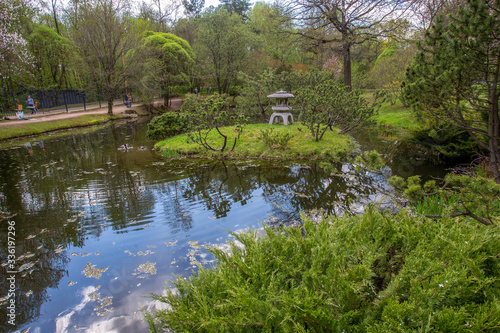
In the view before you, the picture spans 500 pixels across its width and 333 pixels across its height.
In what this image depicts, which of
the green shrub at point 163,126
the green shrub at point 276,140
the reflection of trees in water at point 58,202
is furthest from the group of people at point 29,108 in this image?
the green shrub at point 276,140

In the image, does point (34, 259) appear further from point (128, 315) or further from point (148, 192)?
point (148, 192)

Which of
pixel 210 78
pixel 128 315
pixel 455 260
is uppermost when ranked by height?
pixel 210 78

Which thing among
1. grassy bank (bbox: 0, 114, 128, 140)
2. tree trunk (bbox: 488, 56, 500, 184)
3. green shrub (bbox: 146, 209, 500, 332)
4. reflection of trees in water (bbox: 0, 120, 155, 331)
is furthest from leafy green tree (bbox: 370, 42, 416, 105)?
grassy bank (bbox: 0, 114, 128, 140)

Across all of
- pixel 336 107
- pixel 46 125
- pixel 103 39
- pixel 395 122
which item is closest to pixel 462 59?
pixel 336 107

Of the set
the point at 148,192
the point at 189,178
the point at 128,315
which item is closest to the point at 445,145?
the point at 189,178

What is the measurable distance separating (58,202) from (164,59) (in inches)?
948

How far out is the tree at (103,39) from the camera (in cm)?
2133

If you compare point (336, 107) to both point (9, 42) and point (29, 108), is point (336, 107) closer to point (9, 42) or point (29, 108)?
point (9, 42)

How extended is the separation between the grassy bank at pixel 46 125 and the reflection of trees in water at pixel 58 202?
4.48 m

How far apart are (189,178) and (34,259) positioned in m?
4.31

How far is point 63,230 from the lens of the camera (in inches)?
207

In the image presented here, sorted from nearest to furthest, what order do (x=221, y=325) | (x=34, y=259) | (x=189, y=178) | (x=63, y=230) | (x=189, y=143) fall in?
(x=221, y=325) < (x=34, y=259) < (x=63, y=230) < (x=189, y=178) < (x=189, y=143)

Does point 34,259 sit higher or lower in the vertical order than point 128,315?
higher

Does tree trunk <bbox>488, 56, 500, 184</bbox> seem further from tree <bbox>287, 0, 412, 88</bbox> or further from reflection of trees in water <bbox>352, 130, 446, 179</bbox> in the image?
tree <bbox>287, 0, 412, 88</bbox>
